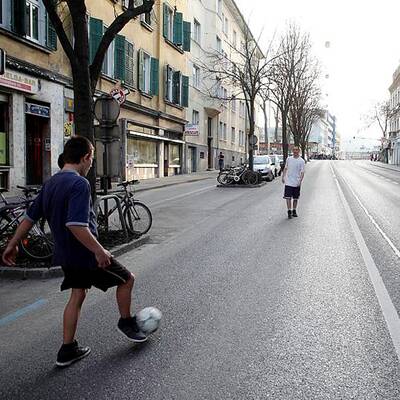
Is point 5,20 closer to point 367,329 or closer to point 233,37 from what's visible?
point 367,329

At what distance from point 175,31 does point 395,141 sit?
62103mm

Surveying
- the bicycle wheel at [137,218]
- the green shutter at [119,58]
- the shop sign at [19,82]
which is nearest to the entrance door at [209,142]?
the green shutter at [119,58]

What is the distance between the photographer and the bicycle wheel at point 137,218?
948 centimetres

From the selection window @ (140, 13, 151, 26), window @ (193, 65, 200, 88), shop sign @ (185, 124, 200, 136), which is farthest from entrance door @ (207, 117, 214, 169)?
window @ (140, 13, 151, 26)

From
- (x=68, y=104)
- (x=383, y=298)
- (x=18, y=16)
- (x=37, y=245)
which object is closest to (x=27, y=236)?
(x=37, y=245)

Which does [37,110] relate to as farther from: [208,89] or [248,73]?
[208,89]

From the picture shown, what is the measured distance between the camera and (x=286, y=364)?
3.74m

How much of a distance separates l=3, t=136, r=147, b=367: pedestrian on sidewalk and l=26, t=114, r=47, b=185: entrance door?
15351mm

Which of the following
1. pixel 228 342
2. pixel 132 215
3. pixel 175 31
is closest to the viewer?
pixel 228 342

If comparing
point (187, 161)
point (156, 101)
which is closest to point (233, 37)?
point (187, 161)

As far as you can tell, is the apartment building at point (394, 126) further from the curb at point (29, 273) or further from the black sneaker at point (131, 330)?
the black sneaker at point (131, 330)

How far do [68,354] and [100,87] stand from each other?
20.1 metres

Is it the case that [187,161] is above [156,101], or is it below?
below

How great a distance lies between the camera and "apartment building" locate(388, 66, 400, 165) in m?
82.3
